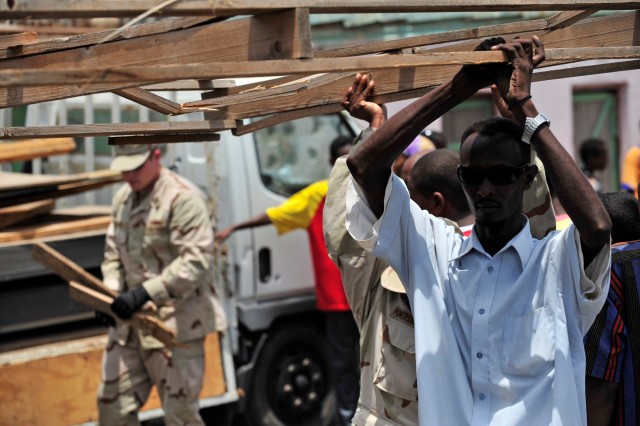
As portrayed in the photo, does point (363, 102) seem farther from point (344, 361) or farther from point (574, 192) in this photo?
point (344, 361)

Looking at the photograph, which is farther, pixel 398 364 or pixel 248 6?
pixel 398 364

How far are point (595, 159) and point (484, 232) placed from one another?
21.9 ft

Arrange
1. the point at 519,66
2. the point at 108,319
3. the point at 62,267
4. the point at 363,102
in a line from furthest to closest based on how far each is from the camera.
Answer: the point at 108,319 → the point at 62,267 → the point at 363,102 → the point at 519,66

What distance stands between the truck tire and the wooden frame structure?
414cm

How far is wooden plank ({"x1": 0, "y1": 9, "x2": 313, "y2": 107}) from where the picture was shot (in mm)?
2357

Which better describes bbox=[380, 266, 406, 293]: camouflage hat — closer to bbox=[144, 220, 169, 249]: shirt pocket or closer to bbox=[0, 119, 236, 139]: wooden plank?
bbox=[0, 119, 236, 139]: wooden plank

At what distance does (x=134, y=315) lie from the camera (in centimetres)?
582

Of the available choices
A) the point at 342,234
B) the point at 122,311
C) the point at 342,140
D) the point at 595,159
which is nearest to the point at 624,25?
the point at 342,234

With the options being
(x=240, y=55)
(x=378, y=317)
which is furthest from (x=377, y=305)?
(x=240, y=55)

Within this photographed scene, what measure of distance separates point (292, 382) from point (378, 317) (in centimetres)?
428

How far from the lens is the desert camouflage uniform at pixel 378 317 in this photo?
325 cm

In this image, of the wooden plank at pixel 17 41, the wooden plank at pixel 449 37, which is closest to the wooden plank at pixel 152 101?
the wooden plank at pixel 449 37

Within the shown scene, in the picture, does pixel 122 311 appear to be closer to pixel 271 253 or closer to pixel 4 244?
pixel 4 244

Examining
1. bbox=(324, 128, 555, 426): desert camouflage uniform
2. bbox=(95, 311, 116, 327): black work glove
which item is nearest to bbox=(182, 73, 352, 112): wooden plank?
bbox=(324, 128, 555, 426): desert camouflage uniform
